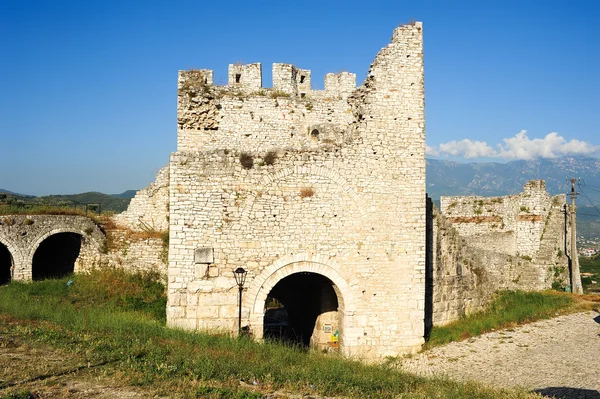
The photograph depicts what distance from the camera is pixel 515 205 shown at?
80.9 ft

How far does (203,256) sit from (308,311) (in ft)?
19.1

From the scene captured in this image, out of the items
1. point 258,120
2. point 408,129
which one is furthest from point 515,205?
point 258,120

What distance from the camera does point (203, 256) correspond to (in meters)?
14.0

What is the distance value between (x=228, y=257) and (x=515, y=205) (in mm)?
16029

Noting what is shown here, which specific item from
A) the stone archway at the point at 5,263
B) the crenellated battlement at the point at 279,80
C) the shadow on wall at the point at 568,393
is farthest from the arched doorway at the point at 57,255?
the shadow on wall at the point at 568,393

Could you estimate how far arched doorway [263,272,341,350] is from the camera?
16906 mm

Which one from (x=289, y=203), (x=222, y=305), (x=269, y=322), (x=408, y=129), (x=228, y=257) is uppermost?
(x=408, y=129)

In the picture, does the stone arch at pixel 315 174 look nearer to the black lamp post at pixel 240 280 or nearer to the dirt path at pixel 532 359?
the black lamp post at pixel 240 280

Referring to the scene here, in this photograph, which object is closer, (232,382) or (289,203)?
(232,382)

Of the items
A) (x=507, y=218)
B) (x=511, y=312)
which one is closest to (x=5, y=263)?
(x=511, y=312)

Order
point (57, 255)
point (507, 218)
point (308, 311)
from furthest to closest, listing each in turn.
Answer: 1. point (507, 218)
2. point (57, 255)
3. point (308, 311)

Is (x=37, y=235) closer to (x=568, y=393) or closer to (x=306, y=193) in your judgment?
(x=306, y=193)

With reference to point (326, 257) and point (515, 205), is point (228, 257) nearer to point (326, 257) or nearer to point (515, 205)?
point (326, 257)

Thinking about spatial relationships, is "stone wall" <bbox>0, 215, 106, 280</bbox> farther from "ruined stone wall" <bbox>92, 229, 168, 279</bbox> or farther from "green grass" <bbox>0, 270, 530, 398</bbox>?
"green grass" <bbox>0, 270, 530, 398</bbox>
